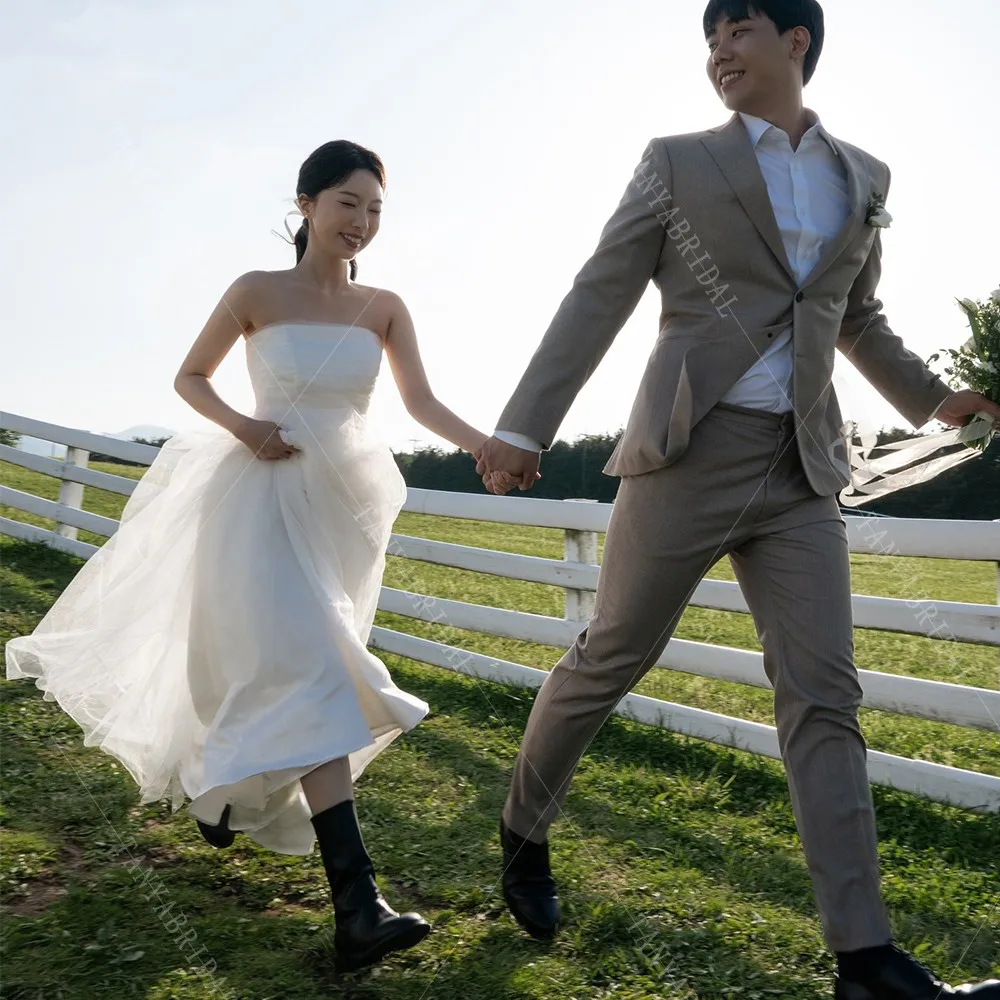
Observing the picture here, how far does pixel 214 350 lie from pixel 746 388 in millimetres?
1809

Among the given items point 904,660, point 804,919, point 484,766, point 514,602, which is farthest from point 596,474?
point 804,919

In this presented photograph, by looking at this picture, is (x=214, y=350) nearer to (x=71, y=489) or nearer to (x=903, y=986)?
(x=903, y=986)

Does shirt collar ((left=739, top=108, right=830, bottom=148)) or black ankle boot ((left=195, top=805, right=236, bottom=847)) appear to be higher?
shirt collar ((left=739, top=108, right=830, bottom=148))

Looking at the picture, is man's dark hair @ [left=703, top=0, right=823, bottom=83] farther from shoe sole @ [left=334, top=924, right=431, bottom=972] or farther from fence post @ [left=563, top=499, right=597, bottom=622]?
fence post @ [left=563, top=499, right=597, bottom=622]

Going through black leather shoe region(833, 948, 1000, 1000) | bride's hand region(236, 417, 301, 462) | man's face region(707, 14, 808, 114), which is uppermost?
man's face region(707, 14, 808, 114)

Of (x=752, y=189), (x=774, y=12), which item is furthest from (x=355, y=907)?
(x=774, y=12)

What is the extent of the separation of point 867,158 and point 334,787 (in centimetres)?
213

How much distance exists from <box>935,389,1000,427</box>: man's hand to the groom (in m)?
0.54

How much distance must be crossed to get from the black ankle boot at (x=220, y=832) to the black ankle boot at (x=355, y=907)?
22.5 inches

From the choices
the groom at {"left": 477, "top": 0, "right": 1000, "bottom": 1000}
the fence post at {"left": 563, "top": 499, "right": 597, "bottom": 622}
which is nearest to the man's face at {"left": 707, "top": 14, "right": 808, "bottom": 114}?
the groom at {"left": 477, "top": 0, "right": 1000, "bottom": 1000}

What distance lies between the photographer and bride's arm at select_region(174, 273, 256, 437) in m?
3.66

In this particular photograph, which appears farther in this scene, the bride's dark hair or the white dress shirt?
the bride's dark hair

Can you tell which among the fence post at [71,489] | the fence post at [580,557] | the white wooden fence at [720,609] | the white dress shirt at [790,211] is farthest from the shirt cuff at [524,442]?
the fence post at [71,489]

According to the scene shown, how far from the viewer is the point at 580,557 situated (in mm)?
Answer: 5781
